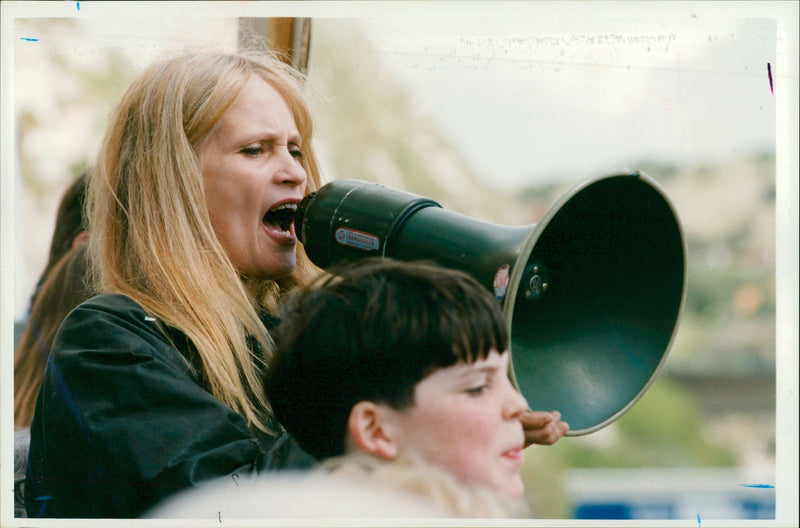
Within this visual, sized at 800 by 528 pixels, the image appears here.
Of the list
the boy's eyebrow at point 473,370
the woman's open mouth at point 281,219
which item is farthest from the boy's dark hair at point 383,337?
the woman's open mouth at point 281,219

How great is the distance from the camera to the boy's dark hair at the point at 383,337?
127 centimetres

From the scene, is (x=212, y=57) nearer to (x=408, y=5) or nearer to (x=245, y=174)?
(x=245, y=174)

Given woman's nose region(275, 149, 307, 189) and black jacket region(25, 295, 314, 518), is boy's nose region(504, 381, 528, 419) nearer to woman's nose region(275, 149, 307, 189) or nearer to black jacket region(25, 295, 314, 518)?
black jacket region(25, 295, 314, 518)

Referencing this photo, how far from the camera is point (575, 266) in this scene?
152 centimetres

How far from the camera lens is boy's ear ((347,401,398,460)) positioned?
1.28 meters

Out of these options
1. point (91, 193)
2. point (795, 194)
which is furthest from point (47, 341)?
point (795, 194)

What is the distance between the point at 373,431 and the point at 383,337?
0.45ft

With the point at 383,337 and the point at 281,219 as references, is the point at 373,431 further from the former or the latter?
the point at 281,219

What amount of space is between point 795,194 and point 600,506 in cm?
73

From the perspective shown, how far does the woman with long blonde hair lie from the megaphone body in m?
0.15

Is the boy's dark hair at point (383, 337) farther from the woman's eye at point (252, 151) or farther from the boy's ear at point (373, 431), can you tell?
the woman's eye at point (252, 151)

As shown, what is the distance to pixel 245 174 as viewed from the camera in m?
1.63

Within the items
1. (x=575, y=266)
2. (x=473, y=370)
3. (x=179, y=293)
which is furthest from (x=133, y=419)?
(x=575, y=266)

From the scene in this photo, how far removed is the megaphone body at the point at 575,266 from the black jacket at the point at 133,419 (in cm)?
33
